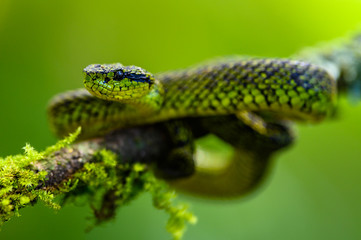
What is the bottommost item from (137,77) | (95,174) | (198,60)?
(95,174)

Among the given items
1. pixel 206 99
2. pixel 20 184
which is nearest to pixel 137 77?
pixel 206 99

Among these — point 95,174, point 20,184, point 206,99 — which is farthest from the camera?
point 206,99

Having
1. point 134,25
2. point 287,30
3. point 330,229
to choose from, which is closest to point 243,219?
point 330,229

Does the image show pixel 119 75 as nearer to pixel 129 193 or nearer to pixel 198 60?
pixel 129 193

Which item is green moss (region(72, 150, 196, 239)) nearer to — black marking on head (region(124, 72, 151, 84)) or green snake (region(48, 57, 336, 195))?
green snake (region(48, 57, 336, 195))

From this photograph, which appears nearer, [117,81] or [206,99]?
[117,81]

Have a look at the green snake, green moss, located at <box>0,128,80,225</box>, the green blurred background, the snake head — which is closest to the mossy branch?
green moss, located at <box>0,128,80,225</box>

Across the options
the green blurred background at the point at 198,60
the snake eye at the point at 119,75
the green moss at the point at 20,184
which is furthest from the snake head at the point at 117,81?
the green blurred background at the point at 198,60
